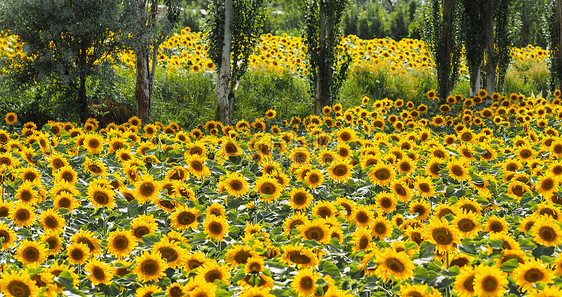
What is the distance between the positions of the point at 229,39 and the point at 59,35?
2.87 metres

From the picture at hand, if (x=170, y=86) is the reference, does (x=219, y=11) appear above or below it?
above

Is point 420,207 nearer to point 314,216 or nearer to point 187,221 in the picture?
point 314,216

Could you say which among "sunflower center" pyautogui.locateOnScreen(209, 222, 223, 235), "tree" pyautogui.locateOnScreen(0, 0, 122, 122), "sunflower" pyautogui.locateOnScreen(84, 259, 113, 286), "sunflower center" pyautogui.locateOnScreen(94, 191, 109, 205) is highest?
"tree" pyautogui.locateOnScreen(0, 0, 122, 122)

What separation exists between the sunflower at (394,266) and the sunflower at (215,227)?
89 centimetres

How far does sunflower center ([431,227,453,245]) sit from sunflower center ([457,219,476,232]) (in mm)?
211

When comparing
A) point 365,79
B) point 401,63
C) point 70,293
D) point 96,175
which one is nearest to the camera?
point 70,293

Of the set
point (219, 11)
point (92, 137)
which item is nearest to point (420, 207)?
point (92, 137)

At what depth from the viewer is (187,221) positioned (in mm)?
3031

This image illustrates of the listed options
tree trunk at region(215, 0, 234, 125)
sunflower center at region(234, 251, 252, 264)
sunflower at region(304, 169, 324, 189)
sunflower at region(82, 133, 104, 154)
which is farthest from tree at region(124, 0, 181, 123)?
sunflower center at region(234, 251, 252, 264)

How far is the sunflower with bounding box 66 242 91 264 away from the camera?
2.56 metres

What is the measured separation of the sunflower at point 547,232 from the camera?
2627mm

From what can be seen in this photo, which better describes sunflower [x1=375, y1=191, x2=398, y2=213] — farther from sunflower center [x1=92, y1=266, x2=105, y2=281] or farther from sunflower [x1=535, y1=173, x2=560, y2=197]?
sunflower center [x1=92, y1=266, x2=105, y2=281]

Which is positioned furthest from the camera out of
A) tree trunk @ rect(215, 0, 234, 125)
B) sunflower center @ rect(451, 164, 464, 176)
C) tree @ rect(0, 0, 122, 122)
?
tree trunk @ rect(215, 0, 234, 125)

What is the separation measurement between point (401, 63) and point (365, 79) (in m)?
2.02
